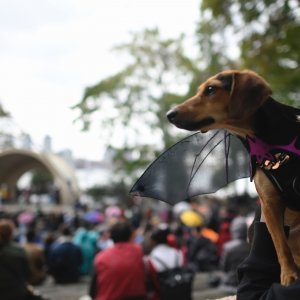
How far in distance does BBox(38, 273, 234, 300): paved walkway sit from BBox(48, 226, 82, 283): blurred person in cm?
20

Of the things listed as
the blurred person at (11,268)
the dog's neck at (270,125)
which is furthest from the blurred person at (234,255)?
the dog's neck at (270,125)

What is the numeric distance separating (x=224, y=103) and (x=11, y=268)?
3.71m

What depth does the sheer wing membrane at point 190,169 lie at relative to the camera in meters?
2.10

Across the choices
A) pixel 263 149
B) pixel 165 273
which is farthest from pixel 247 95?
pixel 165 273

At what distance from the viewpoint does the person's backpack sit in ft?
16.4

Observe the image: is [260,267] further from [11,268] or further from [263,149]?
[11,268]

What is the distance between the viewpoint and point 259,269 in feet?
5.31

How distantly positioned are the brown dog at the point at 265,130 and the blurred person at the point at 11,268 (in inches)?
142

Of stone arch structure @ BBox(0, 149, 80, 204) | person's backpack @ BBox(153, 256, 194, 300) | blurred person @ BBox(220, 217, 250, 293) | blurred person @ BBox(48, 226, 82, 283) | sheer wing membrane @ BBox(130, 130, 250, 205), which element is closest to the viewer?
sheer wing membrane @ BBox(130, 130, 250, 205)

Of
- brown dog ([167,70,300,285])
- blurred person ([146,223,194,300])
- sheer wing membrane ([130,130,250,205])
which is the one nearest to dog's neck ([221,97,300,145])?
brown dog ([167,70,300,285])

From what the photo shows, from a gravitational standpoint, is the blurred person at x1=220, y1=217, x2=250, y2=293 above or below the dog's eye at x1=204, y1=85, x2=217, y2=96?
below

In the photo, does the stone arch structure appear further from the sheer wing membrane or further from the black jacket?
the black jacket

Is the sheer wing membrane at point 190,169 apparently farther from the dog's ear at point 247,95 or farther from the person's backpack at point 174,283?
the person's backpack at point 174,283

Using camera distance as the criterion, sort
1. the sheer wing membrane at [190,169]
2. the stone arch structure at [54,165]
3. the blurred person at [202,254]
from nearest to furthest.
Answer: the sheer wing membrane at [190,169]
the blurred person at [202,254]
the stone arch structure at [54,165]
